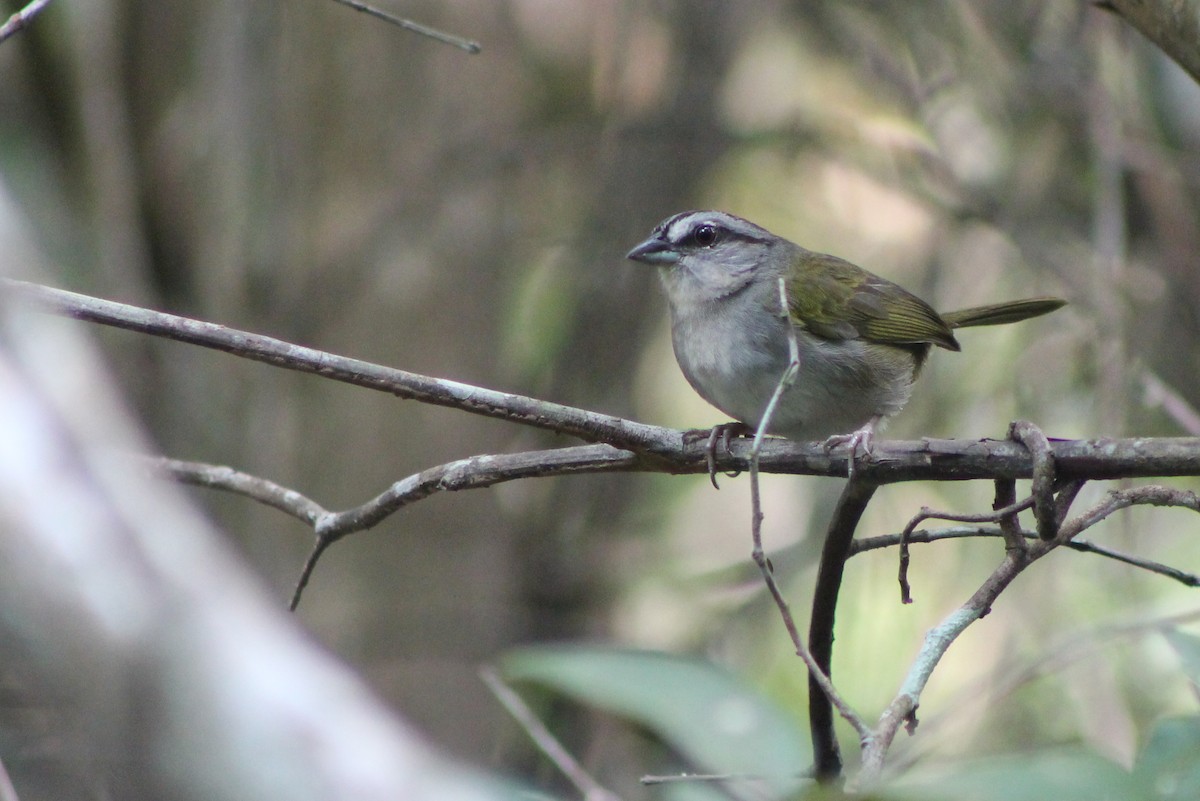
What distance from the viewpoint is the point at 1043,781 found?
148 centimetres

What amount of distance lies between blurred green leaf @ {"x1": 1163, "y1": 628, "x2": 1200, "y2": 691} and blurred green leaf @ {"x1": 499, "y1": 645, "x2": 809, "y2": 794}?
62cm

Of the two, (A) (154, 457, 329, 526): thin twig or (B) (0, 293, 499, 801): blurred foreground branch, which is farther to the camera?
(A) (154, 457, 329, 526): thin twig

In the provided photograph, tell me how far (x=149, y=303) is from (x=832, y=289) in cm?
297

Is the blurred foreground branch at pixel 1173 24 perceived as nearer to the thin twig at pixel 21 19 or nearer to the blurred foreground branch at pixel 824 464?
the blurred foreground branch at pixel 824 464

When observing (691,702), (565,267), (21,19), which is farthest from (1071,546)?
(565,267)

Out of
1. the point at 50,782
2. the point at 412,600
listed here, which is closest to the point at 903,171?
the point at 412,600

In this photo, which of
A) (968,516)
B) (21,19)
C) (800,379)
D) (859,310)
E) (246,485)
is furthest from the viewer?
(859,310)

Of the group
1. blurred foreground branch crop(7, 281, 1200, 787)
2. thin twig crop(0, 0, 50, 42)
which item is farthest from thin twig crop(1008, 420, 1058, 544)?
thin twig crop(0, 0, 50, 42)

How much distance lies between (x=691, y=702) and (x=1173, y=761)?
40.6 inches

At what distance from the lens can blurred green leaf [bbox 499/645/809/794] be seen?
2205 millimetres

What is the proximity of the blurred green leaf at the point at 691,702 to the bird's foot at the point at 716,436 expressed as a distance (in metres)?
0.44

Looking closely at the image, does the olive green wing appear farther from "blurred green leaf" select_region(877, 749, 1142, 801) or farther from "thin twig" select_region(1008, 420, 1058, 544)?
"blurred green leaf" select_region(877, 749, 1142, 801)

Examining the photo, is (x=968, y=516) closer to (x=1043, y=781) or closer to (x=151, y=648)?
(x=1043, y=781)

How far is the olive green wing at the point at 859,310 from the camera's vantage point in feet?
12.5
